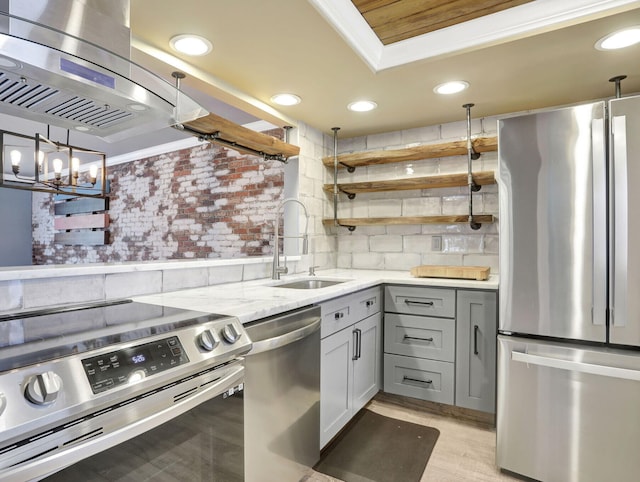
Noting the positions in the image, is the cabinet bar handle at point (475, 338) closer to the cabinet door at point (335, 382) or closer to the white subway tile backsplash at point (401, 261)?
the cabinet door at point (335, 382)

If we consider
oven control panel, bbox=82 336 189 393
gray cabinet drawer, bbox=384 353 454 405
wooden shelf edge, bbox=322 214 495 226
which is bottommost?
gray cabinet drawer, bbox=384 353 454 405

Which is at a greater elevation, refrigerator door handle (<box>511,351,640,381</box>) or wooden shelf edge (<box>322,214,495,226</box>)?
wooden shelf edge (<box>322,214,495,226</box>)

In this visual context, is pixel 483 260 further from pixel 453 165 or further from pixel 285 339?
pixel 285 339

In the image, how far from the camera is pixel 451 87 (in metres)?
2.32

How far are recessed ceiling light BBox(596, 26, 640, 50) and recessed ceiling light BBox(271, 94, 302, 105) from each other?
1.70 meters

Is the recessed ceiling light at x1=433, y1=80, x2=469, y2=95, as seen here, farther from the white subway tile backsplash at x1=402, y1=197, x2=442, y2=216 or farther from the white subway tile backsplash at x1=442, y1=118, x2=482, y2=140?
the white subway tile backsplash at x1=402, y1=197, x2=442, y2=216

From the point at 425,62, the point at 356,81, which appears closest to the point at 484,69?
the point at 425,62

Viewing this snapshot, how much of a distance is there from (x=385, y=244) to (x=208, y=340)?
2.38 m

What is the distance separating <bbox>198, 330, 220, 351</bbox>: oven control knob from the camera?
3.63ft

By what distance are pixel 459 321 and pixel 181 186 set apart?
3504mm

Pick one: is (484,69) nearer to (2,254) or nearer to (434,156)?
(434,156)

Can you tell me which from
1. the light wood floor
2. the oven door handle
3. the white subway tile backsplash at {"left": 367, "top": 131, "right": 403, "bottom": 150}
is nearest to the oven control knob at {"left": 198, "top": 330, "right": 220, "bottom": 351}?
the oven door handle

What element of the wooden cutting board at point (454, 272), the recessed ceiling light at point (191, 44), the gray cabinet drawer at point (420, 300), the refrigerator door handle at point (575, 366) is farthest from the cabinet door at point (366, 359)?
the recessed ceiling light at point (191, 44)

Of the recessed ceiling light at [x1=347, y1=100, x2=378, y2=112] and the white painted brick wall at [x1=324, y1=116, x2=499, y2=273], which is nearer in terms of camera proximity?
the recessed ceiling light at [x1=347, y1=100, x2=378, y2=112]
